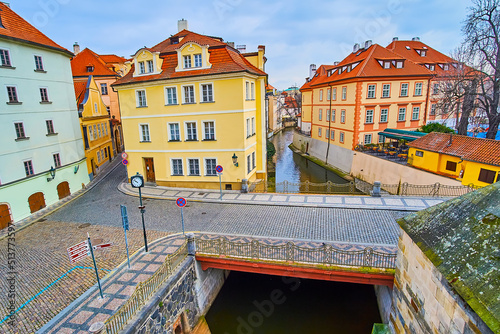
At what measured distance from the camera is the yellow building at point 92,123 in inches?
1027

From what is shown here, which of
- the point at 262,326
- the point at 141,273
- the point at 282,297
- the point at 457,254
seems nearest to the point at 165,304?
the point at 141,273

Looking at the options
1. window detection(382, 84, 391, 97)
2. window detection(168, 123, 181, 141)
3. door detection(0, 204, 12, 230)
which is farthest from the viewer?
window detection(382, 84, 391, 97)

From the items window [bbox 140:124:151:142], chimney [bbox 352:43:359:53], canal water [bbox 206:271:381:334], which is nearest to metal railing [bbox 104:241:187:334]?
canal water [bbox 206:271:381:334]

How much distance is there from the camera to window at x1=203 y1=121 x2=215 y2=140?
761 inches

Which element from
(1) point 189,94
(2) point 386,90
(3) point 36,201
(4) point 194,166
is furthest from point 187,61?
(2) point 386,90

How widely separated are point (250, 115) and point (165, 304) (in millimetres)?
14254

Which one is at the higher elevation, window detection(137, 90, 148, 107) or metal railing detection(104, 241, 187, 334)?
window detection(137, 90, 148, 107)

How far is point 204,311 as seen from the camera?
39.2 ft

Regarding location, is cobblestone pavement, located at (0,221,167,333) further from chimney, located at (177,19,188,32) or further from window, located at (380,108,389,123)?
window, located at (380,108,389,123)

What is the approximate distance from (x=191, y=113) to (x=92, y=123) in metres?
14.3

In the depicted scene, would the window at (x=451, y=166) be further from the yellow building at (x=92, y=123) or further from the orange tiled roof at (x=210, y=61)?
the yellow building at (x=92, y=123)

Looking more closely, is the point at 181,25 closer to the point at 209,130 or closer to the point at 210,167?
the point at 209,130

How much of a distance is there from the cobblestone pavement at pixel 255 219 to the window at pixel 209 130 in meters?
4.87

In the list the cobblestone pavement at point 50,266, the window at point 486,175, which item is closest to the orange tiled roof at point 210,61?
the cobblestone pavement at point 50,266
